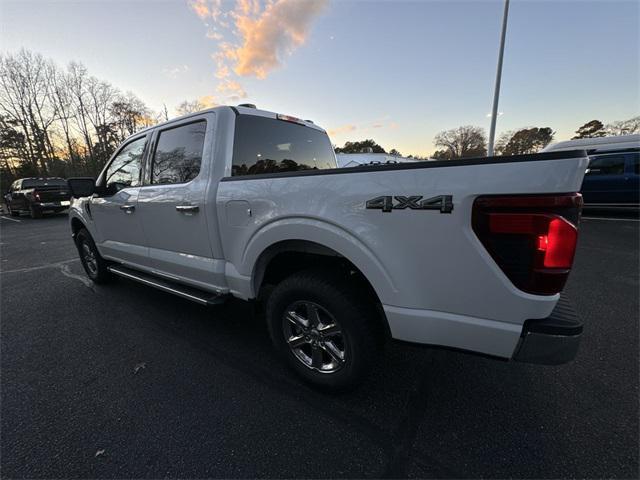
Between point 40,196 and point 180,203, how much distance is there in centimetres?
1618

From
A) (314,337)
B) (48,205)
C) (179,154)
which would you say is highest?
(179,154)

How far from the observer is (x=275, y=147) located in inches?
109

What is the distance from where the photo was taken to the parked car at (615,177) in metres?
8.32

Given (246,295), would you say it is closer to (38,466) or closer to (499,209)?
(38,466)

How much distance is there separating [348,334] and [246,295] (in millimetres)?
935

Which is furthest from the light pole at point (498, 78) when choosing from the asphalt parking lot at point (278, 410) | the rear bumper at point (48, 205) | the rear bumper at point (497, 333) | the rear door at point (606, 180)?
the rear bumper at point (48, 205)

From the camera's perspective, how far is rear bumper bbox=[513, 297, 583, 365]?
1289 mm

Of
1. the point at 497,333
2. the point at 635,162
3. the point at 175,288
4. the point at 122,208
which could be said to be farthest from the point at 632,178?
the point at 122,208

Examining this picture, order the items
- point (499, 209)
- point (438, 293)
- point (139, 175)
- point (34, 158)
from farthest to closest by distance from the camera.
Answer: point (34, 158) → point (139, 175) → point (438, 293) → point (499, 209)

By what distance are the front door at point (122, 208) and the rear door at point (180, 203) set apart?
209 millimetres

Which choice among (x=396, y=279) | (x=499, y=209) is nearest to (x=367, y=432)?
(x=396, y=279)

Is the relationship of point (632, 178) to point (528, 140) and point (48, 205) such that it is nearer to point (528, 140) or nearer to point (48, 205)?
point (48, 205)

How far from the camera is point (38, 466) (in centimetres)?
157

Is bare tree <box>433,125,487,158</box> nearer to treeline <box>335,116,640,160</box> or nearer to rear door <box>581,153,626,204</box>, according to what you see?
treeline <box>335,116,640,160</box>
